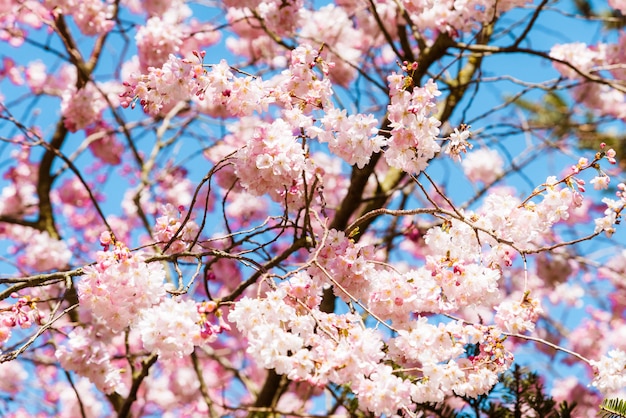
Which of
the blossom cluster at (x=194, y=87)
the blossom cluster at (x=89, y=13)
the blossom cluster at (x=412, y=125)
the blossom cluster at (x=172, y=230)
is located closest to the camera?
the blossom cluster at (x=412, y=125)

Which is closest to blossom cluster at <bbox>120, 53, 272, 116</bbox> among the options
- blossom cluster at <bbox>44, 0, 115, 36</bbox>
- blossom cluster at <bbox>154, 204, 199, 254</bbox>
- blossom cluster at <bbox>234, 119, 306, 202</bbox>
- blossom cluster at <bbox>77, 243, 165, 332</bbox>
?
blossom cluster at <bbox>234, 119, 306, 202</bbox>

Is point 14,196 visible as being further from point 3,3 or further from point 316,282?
point 316,282

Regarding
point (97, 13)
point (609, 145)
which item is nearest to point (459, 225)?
point (97, 13)

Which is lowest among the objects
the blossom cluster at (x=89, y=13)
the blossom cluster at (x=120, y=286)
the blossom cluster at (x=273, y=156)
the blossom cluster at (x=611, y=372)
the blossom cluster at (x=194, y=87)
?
the blossom cluster at (x=611, y=372)

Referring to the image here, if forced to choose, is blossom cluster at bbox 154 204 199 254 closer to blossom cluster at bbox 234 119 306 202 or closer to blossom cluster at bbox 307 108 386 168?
blossom cluster at bbox 234 119 306 202

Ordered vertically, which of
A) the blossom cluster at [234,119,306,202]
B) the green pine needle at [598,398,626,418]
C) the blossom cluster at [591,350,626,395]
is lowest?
the green pine needle at [598,398,626,418]

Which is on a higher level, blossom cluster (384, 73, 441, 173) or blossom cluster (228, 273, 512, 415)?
blossom cluster (384, 73, 441, 173)

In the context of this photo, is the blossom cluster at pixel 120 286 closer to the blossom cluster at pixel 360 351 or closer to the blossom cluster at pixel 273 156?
the blossom cluster at pixel 360 351

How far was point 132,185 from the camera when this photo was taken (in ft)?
19.3

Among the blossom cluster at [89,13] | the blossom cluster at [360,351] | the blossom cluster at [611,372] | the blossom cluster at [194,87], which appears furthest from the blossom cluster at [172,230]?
the blossom cluster at [89,13]

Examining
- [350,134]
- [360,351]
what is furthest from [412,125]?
[360,351]

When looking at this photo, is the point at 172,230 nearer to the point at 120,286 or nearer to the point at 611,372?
the point at 120,286

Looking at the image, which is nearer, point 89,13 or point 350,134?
point 350,134

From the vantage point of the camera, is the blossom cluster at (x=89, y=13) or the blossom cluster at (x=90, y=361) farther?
the blossom cluster at (x=89, y=13)
